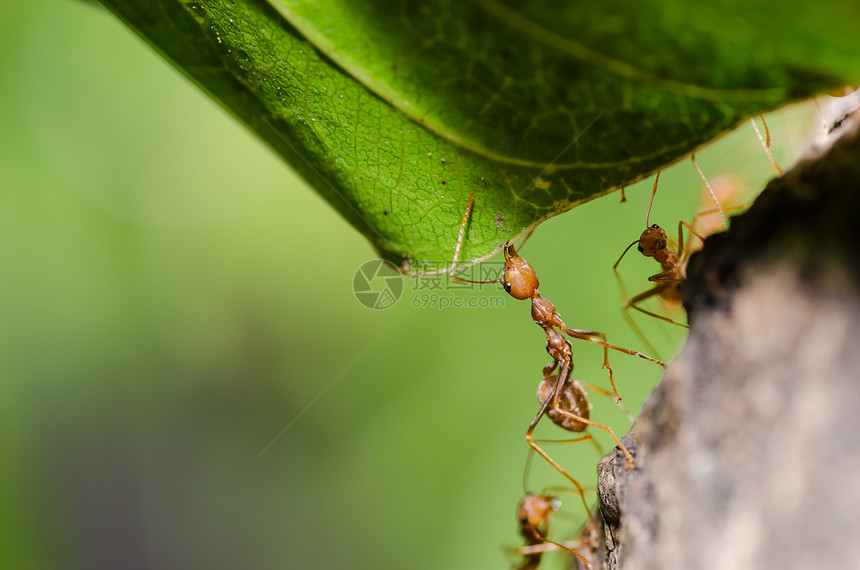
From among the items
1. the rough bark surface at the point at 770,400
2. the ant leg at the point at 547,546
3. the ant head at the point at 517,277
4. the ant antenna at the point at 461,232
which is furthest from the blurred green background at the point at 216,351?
the rough bark surface at the point at 770,400

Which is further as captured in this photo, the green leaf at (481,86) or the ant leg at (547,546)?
the ant leg at (547,546)

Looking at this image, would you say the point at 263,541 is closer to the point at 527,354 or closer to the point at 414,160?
the point at 527,354

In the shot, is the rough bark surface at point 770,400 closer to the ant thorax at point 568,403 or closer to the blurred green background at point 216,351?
the ant thorax at point 568,403

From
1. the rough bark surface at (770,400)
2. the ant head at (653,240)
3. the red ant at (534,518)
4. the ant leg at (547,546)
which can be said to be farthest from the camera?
the red ant at (534,518)

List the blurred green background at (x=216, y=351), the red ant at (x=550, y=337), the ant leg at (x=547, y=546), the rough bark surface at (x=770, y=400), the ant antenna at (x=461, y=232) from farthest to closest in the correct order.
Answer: the blurred green background at (x=216, y=351) < the red ant at (x=550, y=337) < the ant leg at (x=547, y=546) < the ant antenna at (x=461, y=232) < the rough bark surface at (x=770, y=400)

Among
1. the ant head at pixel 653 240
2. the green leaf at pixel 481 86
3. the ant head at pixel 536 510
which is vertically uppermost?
the ant head at pixel 653 240

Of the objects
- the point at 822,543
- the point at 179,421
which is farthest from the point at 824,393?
the point at 179,421
